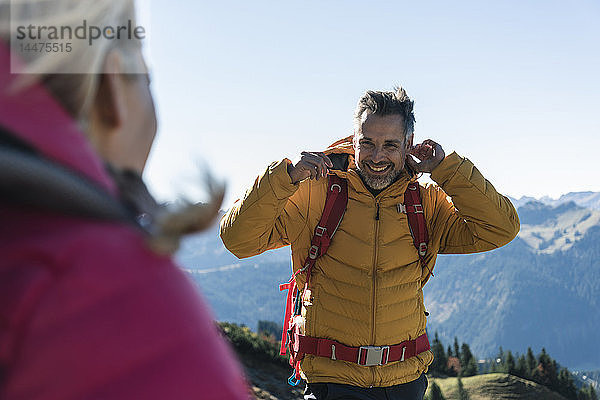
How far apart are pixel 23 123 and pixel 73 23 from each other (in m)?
0.24

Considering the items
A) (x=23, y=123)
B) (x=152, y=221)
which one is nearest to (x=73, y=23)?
(x=23, y=123)

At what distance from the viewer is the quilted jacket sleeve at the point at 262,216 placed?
477cm

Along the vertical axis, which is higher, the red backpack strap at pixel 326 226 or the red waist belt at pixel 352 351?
the red backpack strap at pixel 326 226

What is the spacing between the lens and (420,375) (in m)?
5.10

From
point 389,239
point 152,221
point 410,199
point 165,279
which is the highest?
point 410,199

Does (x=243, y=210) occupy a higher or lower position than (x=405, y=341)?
higher

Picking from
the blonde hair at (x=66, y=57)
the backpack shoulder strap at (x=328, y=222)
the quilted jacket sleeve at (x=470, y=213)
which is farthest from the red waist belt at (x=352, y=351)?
the blonde hair at (x=66, y=57)

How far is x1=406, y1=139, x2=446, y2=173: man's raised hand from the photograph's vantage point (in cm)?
514

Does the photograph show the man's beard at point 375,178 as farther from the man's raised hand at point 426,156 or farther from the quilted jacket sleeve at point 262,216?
the quilted jacket sleeve at point 262,216

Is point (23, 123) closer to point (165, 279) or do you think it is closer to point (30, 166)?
point (30, 166)

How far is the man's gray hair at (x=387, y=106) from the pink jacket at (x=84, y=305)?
4551 mm

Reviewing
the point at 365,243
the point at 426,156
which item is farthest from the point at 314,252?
the point at 426,156

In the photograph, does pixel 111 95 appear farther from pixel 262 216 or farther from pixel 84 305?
pixel 262 216

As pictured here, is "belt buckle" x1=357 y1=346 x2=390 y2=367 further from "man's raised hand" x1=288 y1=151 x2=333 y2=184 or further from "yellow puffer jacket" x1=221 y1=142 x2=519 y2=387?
"man's raised hand" x1=288 y1=151 x2=333 y2=184
